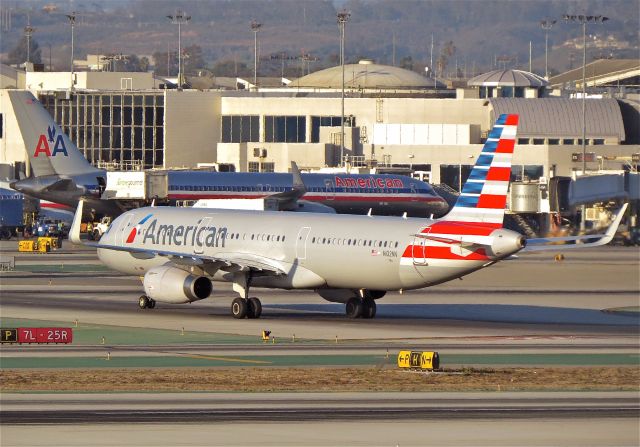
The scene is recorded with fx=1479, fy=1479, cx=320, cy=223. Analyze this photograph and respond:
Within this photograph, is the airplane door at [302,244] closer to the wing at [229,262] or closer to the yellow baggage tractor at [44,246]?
the wing at [229,262]

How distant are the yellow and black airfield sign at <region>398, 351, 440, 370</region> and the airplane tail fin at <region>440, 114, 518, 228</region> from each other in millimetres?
10244

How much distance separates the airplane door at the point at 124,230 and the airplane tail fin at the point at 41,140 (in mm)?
40630

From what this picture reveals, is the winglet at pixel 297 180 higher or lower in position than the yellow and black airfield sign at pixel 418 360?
higher

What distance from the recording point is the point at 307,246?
54844 mm

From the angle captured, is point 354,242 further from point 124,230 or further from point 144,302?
point 124,230

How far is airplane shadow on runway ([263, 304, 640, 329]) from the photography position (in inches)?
2228

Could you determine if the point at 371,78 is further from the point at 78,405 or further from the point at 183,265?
the point at 78,405

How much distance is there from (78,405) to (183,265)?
73.8 ft

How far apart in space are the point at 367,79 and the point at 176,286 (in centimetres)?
12236

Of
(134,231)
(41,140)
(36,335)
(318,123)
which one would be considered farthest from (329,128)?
(36,335)

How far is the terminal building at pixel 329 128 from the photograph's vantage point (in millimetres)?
135000

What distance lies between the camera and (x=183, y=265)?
5650 cm

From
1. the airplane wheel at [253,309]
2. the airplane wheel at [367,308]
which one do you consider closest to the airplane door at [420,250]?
the airplane wheel at [367,308]

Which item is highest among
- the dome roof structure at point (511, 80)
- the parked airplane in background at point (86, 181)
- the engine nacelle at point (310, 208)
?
the dome roof structure at point (511, 80)
